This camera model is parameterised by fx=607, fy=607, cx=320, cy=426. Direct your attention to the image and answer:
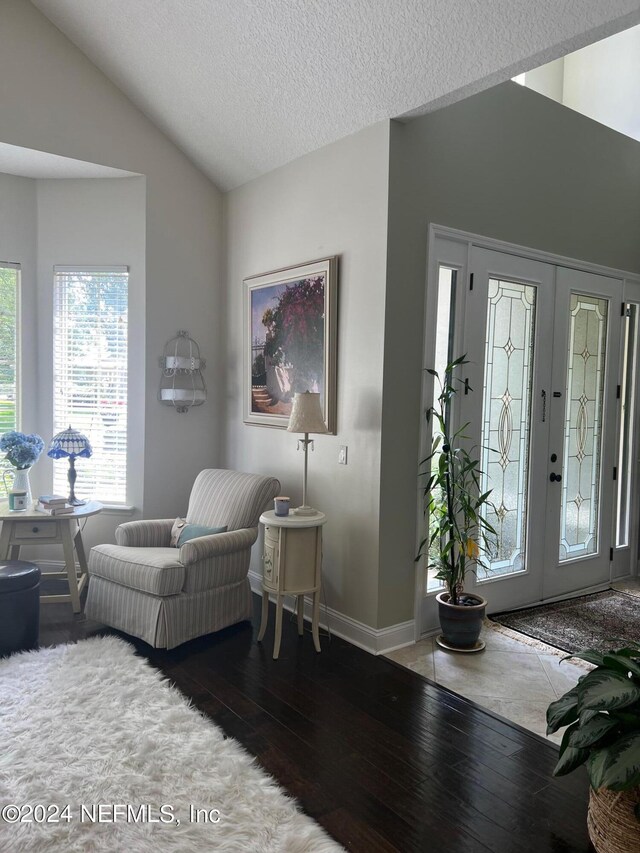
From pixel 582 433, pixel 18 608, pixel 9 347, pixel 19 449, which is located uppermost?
pixel 9 347

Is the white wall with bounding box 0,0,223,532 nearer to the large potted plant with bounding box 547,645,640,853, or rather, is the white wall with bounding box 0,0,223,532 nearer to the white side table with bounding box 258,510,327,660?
the white side table with bounding box 258,510,327,660

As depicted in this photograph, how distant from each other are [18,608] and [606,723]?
2934mm


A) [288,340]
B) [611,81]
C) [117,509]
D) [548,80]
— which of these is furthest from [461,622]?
[548,80]

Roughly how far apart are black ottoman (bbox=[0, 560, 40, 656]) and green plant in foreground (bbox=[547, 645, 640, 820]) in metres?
2.76

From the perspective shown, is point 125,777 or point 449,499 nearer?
point 125,777

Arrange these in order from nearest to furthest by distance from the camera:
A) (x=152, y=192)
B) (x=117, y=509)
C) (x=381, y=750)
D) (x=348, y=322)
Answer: (x=381, y=750) < (x=348, y=322) < (x=152, y=192) < (x=117, y=509)

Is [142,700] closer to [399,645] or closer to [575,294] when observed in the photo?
[399,645]

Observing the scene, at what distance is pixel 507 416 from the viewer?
13.5 feet

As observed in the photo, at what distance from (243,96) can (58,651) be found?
11.4 ft

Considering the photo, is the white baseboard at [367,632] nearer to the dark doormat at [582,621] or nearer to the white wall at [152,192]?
the dark doormat at [582,621]

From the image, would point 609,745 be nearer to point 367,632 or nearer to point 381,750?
point 381,750

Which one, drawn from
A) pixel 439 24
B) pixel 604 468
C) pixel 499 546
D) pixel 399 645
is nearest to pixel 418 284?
pixel 439 24

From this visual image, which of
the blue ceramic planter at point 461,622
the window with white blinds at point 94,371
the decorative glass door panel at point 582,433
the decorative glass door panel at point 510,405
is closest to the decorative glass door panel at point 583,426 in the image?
the decorative glass door panel at point 582,433

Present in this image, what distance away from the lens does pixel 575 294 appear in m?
4.47
